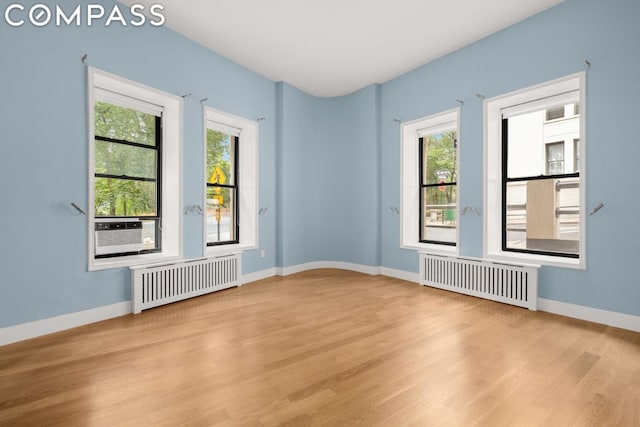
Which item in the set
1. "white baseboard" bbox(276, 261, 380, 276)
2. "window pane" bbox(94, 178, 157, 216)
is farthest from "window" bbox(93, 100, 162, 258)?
"white baseboard" bbox(276, 261, 380, 276)

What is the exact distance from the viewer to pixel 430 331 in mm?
2852

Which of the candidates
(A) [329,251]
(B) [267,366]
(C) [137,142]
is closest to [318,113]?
(A) [329,251]

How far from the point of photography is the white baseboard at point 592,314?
2.86 meters

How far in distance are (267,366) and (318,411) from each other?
623 millimetres

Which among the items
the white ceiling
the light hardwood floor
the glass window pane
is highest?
the white ceiling

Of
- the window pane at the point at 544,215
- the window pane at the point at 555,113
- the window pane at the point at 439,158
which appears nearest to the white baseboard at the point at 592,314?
the window pane at the point at 544,215

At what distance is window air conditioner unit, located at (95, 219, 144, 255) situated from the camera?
336cm

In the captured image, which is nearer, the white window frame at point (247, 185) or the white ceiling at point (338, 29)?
the white ceiling at point (338, 29)

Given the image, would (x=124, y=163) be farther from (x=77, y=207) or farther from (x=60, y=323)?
(x=60, y=323)

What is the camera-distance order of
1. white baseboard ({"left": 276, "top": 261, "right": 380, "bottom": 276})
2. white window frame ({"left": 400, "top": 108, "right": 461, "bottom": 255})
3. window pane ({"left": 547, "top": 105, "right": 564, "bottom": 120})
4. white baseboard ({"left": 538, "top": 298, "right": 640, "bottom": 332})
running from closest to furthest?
1. white baseboard ({"left": 538, "top": 298, "right": 640, "bottom": 332})
2. window pane ({"left": 547, "top": 105, "right": 564, "bottom": 120})
3. white window frame ({"left": 400, "top": 108, "right": 461, "bottom": 255})
4. white baseboard ({"left": 276, "top": 261, "right": 380, "bottom": 276})

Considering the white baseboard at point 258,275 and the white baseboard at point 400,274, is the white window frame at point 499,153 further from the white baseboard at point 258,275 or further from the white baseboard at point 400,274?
the white baseboard at point 258,275

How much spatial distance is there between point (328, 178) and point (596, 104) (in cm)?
401

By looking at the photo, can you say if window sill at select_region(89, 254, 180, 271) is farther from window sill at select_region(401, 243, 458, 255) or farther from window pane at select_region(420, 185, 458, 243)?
window pane at select_region(420, 185, 458, 243)

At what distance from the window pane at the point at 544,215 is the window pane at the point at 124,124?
482cm
